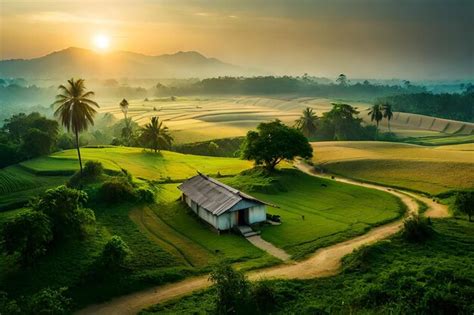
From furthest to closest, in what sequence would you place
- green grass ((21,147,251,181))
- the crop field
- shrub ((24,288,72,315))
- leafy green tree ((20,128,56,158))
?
leafy green tree ((20,128,56,158)) < green grass ((21,147,251,181)) < the crop field < shrub ((24,288,72,315))

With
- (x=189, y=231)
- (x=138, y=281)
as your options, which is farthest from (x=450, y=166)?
(x=138, y=281)

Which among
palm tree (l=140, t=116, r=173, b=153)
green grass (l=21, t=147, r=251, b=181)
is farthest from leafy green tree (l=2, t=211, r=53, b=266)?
palm tree (l=140, t=116, r=173, b=153)

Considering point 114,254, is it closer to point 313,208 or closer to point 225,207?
point 225,207

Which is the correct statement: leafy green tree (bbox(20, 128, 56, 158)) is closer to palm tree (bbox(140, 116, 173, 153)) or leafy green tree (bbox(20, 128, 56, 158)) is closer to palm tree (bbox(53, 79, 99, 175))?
palm tree (bbox(140, 116, 173, 153))

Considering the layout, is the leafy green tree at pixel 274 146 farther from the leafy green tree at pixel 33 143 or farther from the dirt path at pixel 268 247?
the leafy green tree at pixel 33 143

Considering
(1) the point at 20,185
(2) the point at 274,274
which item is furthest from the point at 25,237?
(1) the point at 20,185

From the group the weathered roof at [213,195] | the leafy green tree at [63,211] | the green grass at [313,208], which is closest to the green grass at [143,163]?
the green grass at [313,208]

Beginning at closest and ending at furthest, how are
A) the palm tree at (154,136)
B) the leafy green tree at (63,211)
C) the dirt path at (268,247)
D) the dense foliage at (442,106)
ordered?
the dirt path at (268,247) < the leafy green tree at (63,211) < the palm tree at (154,136) < the dense foliage at (442,106)
